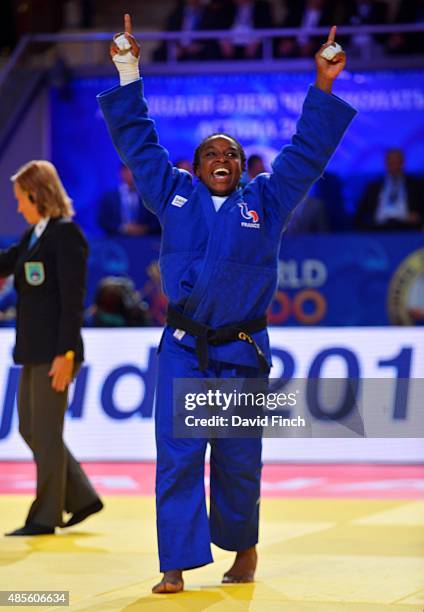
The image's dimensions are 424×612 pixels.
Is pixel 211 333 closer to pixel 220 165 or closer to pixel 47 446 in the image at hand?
pixel 220 165

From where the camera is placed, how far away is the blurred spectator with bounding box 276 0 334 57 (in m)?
12.9

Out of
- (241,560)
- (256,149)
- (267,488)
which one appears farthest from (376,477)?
(256,149)

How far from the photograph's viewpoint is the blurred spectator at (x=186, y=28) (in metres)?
13.1

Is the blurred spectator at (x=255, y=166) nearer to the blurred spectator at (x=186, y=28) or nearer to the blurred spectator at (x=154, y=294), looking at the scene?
the blurred spectator at (x=154, y=294)

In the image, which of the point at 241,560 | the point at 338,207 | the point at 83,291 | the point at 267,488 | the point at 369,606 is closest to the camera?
the point at 369,606

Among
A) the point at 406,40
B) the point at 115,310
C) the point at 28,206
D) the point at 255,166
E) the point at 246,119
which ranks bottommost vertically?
the point at 115,310

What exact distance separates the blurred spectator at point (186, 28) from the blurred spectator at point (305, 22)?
3.07ft

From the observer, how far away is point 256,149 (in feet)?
42.2

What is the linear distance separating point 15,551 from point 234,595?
4.44ft

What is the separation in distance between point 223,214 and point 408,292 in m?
6.81

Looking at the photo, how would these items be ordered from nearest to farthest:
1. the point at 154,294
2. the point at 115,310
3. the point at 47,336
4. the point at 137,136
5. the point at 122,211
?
the point at 137,136, the point at 47,336, the point at 115,310, the point at 154,294, the point at 122,211

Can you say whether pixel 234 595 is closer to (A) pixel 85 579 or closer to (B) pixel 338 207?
(A) pixel 85 579

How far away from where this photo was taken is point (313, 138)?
4.16 m

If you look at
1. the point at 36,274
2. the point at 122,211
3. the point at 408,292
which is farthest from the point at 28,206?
the point at 122,211
